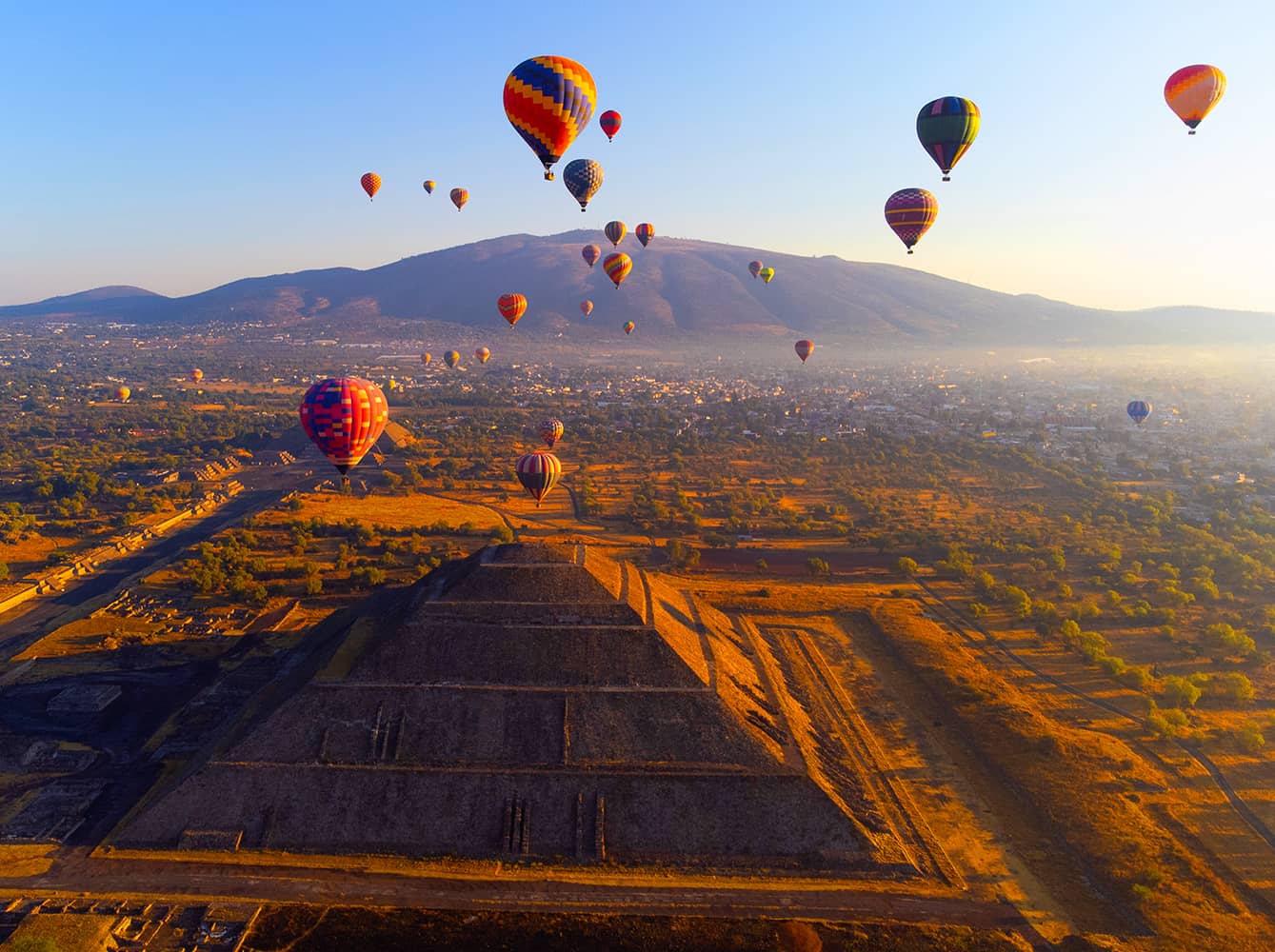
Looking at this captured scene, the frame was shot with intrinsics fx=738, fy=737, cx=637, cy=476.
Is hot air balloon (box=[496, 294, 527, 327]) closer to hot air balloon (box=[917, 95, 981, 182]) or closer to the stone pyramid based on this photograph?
hot air balloon (box=[917, 95, 981, 182])

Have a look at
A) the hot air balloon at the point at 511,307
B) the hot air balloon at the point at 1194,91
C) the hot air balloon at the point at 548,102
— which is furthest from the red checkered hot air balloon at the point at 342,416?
the hot air balloon at the point at 1194,91

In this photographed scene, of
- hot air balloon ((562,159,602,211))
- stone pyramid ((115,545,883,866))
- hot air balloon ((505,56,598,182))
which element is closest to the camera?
stone pyramid ((115,545,883,866))

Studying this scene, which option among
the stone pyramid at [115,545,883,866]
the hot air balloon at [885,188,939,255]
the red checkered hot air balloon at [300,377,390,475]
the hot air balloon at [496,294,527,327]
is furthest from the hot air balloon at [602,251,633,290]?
the stone pyramid at [115,545,883,866]

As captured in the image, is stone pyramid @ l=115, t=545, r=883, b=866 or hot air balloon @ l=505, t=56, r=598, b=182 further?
hot air balloon @ l=505, t=56, r=598, b=182

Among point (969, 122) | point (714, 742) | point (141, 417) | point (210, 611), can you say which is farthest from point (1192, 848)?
point (141, 417)

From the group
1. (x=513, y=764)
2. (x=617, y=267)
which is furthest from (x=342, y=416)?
(x=617, y=267)

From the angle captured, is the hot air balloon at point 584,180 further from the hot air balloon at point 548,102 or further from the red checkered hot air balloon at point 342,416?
the red checkered hot air balloon at point 342,416

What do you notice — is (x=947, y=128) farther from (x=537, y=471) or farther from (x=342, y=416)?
(x=342, y=416)

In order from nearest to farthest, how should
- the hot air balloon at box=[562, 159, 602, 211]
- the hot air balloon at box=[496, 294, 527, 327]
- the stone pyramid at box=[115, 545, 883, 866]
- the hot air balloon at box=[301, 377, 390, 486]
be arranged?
the stone pyramid at box=[115, 545, 883, 866] → the hot air balloon at box=[301, 377, 390, 486] → the hot air balloon at box=[562, 159, 602, 211] → the hot air balloon at box=[496, 294, 527, 327]
